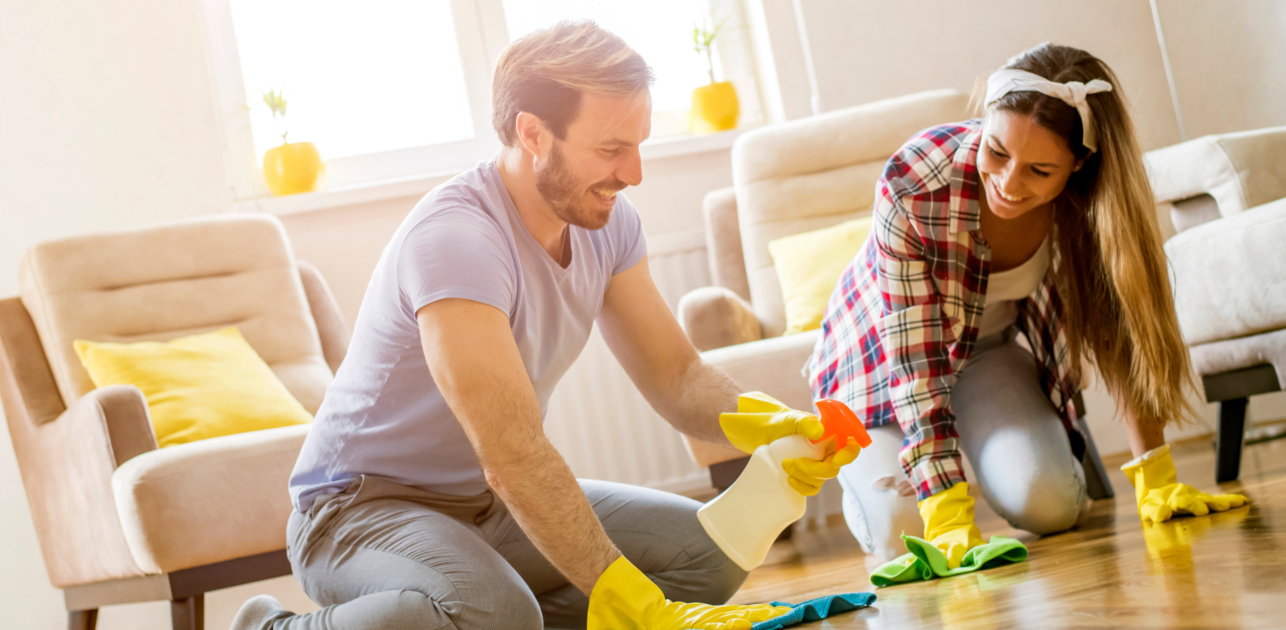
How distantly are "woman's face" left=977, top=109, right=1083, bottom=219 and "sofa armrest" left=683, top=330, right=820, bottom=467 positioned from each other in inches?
26.1

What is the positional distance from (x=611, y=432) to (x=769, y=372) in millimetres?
842

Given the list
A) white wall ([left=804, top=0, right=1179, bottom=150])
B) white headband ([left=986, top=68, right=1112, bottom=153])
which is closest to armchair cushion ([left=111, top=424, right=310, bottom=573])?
white headband ([left=986, top=68, right=1112, bottom=153])

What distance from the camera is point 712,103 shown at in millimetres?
3023

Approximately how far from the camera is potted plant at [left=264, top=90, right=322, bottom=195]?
9.02 feet

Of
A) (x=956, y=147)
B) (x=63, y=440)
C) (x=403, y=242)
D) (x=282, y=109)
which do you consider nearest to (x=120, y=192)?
(x=282, y=109)

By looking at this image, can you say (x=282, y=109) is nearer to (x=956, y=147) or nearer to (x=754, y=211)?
(x=754, y=211)

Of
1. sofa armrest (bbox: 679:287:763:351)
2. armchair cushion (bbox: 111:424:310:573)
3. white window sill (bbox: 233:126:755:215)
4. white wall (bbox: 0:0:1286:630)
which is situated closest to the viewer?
armchair cushion (bbox: 111:424:310:573)

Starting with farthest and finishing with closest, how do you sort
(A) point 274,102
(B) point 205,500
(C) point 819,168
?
(A) point 274,102 < (C) point 819,168 < (B) point 205,500

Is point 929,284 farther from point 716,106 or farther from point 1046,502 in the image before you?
point 716,106

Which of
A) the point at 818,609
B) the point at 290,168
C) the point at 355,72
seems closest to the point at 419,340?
the point at 818,609

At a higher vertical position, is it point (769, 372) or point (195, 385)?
point (195, 385)

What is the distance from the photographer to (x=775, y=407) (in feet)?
3.76

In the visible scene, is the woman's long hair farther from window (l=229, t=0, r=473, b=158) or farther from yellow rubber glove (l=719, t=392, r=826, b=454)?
window (l=229, t=0, r=473, b=158)

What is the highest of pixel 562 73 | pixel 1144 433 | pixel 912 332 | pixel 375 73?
pixel 375 73
